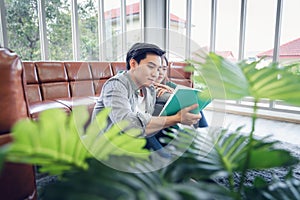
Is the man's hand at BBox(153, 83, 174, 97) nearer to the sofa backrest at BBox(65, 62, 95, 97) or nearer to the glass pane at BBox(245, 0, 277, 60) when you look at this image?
the sofa backrest at BBox(65, 62, 95, 97)

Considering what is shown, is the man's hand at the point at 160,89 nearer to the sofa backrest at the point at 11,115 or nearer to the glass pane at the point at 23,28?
the sofa backrest at the point at 11,115

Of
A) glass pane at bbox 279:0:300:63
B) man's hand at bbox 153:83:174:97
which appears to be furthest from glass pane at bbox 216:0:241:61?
man's hand at bbox 153:83:174:97

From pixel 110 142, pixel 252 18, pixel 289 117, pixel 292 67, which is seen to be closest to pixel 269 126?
pixel 289 117

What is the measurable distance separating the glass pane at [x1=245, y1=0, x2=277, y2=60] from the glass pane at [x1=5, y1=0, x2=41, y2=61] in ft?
11.6

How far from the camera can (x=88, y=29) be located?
14.8ft

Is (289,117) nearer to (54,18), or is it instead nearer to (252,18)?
(252,18)

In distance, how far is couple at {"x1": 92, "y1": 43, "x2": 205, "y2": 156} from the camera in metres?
1.11

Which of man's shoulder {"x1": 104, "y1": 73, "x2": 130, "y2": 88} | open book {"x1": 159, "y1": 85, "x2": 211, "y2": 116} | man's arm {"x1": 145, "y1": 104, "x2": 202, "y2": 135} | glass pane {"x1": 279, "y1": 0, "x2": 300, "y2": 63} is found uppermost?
glass pane {"x1": 279, "y1": 0, "x2": 300, "y2": 63}

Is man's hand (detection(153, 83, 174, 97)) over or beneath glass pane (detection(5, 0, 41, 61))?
beneath

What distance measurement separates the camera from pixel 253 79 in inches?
20.2

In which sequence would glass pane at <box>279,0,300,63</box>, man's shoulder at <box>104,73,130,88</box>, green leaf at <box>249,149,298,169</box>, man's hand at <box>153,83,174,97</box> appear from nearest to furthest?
green leaf at <box>249,149,298,169</box>, man's shoulder at <box>104,73,130,88</box>, man's hand at <box>153,83,174,97</box>, glass pane at <box>279,0,300,63</box>

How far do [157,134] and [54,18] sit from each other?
3.52 meters

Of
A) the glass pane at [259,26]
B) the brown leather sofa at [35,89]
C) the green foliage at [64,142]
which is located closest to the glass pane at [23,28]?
the brown leather sofa at [35,89]

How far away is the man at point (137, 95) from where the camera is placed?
112cm
